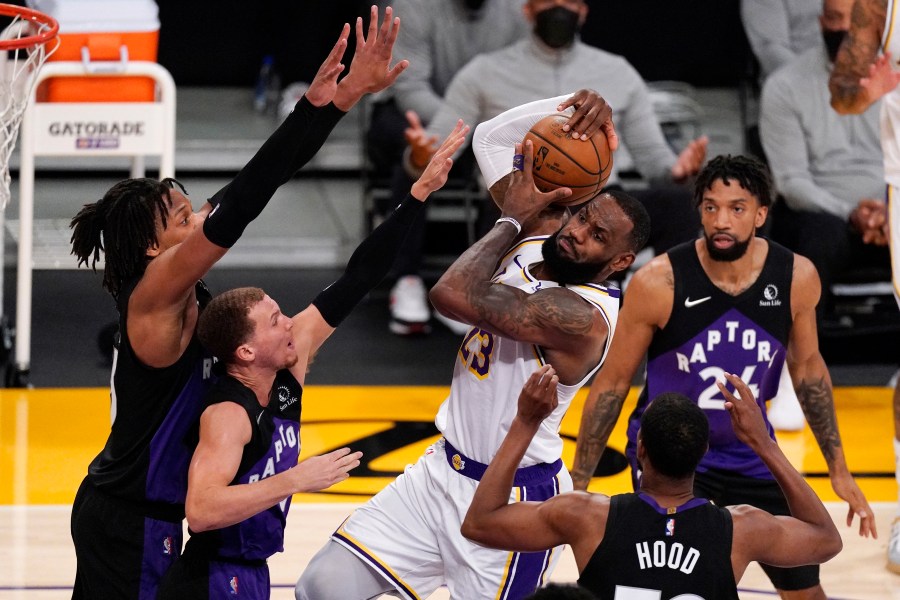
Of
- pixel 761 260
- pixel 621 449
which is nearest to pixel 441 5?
pixel 621 449

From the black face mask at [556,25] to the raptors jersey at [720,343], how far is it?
12.1 feet

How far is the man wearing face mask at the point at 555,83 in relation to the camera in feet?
26.8

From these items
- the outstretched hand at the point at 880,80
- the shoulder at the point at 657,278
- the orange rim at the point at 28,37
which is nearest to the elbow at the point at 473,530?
the shoulder at the point at 657,278

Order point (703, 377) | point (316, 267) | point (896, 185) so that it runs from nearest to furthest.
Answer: point (703, 377), point (896, 185), point (316, 267)

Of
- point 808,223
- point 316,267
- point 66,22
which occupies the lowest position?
point 316,267

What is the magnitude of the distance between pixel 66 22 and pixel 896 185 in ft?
14.6

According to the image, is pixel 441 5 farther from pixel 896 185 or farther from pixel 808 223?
pixel 896 185

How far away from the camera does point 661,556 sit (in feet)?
10.5

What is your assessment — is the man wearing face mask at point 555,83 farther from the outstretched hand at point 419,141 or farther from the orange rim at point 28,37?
the orange rim at point 28,37

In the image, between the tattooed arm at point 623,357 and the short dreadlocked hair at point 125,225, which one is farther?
the tattooed arm at point 623,357

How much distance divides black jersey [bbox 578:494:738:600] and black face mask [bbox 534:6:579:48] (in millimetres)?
5314

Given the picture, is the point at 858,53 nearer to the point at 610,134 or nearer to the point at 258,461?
the point at 610,134

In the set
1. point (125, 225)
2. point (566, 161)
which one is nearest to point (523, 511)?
point (566, 161)

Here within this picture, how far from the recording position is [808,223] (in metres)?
7.94
